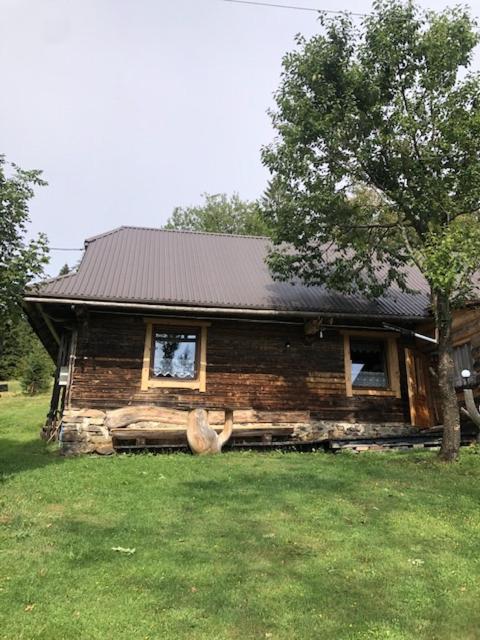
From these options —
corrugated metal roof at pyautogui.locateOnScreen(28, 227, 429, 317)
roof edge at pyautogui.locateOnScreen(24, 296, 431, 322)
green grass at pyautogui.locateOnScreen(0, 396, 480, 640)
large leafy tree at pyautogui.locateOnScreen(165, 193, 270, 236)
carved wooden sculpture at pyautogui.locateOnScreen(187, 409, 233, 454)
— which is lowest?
green grass at pyautogui.locateOnScreen(0, 396, 480, 640)

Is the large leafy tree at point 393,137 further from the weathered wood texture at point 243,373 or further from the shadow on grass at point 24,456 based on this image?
the shadow on grass at point 24,456

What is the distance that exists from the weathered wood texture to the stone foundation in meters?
0.22

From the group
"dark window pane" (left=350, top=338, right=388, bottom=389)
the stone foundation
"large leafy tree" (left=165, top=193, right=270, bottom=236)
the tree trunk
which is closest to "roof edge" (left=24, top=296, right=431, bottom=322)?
"dark window pane" (left=350, top=338, right=388, bottom=389)

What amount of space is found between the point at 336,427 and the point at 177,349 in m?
4.18

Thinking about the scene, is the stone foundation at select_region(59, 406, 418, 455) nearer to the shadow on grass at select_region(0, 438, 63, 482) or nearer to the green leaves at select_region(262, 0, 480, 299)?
the shadow on grass at select_region(0, 438, 63, 482)

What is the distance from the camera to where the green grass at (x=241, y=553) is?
3.92 m

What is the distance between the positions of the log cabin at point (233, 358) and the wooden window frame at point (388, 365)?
0.03 meters

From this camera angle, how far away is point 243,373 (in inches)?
494

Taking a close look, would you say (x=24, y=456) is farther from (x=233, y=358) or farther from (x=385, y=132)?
(x=385, y=132)

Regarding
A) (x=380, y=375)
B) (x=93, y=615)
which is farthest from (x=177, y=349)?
(x=93, y=615)

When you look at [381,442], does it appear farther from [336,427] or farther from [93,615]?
[93,615]

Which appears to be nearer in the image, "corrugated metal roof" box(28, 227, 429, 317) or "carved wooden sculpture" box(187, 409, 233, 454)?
"carved wooden sculpture" box(187, 409, 233, 454)

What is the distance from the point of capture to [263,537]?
19.0 ft

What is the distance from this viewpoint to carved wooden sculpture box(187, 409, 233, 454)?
1136 cm
